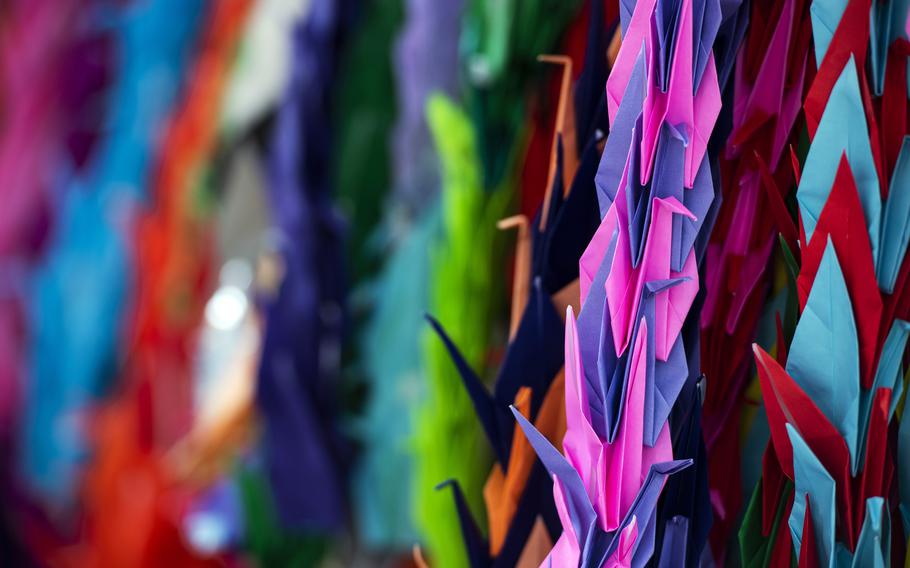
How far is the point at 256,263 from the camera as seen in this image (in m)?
0.55

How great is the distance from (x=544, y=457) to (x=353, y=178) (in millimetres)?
273

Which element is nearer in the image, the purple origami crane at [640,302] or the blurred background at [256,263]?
the purple origami crane at [640,302]

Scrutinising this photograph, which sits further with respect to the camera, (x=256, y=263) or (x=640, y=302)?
(x=256, y=263)

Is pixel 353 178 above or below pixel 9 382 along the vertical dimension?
above

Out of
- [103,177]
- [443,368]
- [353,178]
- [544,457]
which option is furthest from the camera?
[103,177]

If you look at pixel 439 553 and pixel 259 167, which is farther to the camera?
pixel 259 167

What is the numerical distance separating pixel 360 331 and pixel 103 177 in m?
0.22

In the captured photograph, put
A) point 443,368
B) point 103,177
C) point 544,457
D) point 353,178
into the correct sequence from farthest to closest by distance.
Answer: point 103,177 → point 353,178 → point 443,368 → point 544,457

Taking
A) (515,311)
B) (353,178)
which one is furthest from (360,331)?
(515,311)

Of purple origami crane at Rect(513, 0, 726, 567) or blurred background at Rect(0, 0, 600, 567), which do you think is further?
blurred background at Rect(0, 0, 600, 567)

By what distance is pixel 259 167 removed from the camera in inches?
21.6

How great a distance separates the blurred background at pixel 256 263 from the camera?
35 centimetres

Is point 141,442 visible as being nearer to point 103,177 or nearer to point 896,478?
point 103,177

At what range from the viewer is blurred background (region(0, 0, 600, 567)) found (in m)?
0.35
